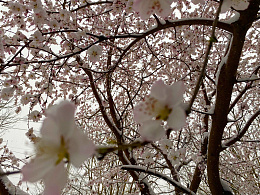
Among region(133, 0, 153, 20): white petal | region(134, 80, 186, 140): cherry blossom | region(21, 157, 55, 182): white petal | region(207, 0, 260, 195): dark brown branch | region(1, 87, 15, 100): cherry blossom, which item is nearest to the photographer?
region(21, 157, 55, 182): white petal

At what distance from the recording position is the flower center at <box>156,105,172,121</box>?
0.50 meters

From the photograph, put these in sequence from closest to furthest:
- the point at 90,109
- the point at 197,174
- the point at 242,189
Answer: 1. the point at 197,174
2. the point at 242,189
3. the point at 90,109

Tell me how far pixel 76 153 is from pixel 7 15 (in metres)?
3.68

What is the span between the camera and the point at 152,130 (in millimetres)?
458

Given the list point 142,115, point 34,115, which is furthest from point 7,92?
point 142,115

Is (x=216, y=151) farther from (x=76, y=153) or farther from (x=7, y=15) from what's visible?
(x=7, y=15)

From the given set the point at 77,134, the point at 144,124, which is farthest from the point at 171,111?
the point at 77,134

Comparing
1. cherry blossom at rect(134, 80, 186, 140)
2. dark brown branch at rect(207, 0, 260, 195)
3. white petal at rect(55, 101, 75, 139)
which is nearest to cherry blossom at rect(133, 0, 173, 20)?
cherry blossom at rect(134, 80, 186, 140)

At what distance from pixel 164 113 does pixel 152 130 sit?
6cm

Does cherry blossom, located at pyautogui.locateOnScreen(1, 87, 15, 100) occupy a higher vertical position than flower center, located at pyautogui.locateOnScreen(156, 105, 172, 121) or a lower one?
higher

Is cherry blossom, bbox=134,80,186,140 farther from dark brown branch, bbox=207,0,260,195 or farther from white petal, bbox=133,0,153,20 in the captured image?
dark brown branch, bbox=207,0,260,195

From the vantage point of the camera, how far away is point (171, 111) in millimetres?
495

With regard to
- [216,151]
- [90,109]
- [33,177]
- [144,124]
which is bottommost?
[33,177]

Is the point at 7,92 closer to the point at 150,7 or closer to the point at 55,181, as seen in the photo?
the point at 150,7
